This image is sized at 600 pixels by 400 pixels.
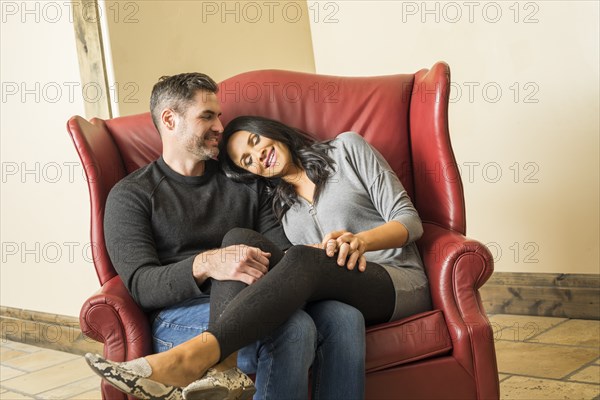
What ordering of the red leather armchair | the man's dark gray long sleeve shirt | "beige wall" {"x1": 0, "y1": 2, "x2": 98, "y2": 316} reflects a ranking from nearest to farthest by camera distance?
1. the red leather armchair
2. the man's dark gray long sleeve shirt
3. "beige wall" {"x1": 0, "y1": 2, "x2": 98, "y2": 316}

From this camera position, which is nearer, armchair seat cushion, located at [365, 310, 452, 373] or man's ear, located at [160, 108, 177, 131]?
→ armchair seat cushion, located at [365, 310, 452, 373]

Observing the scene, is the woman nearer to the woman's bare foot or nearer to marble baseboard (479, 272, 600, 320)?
the woman's bare foot

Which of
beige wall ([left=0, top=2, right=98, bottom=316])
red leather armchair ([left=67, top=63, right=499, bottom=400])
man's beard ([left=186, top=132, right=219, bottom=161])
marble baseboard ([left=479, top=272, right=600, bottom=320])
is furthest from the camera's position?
beige wall ([left=0, top=2, right=98, bottom=316])

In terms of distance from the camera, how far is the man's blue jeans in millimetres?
1944

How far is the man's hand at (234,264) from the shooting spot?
2.09 meters

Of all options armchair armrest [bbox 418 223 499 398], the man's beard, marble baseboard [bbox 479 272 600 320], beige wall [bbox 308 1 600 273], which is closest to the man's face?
the man's beard

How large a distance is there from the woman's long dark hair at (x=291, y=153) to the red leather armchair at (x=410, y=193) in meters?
0.16

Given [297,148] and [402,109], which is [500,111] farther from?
[297,148]

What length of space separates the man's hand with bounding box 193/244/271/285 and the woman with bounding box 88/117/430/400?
0.03m

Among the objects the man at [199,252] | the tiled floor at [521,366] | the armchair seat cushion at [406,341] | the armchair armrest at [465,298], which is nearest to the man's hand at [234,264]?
the man at [199,252]

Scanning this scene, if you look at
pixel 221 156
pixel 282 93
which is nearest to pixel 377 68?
pixel 282 93

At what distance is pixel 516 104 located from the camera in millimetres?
3529

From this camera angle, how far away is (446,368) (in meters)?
2.09

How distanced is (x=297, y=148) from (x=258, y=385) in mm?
849
